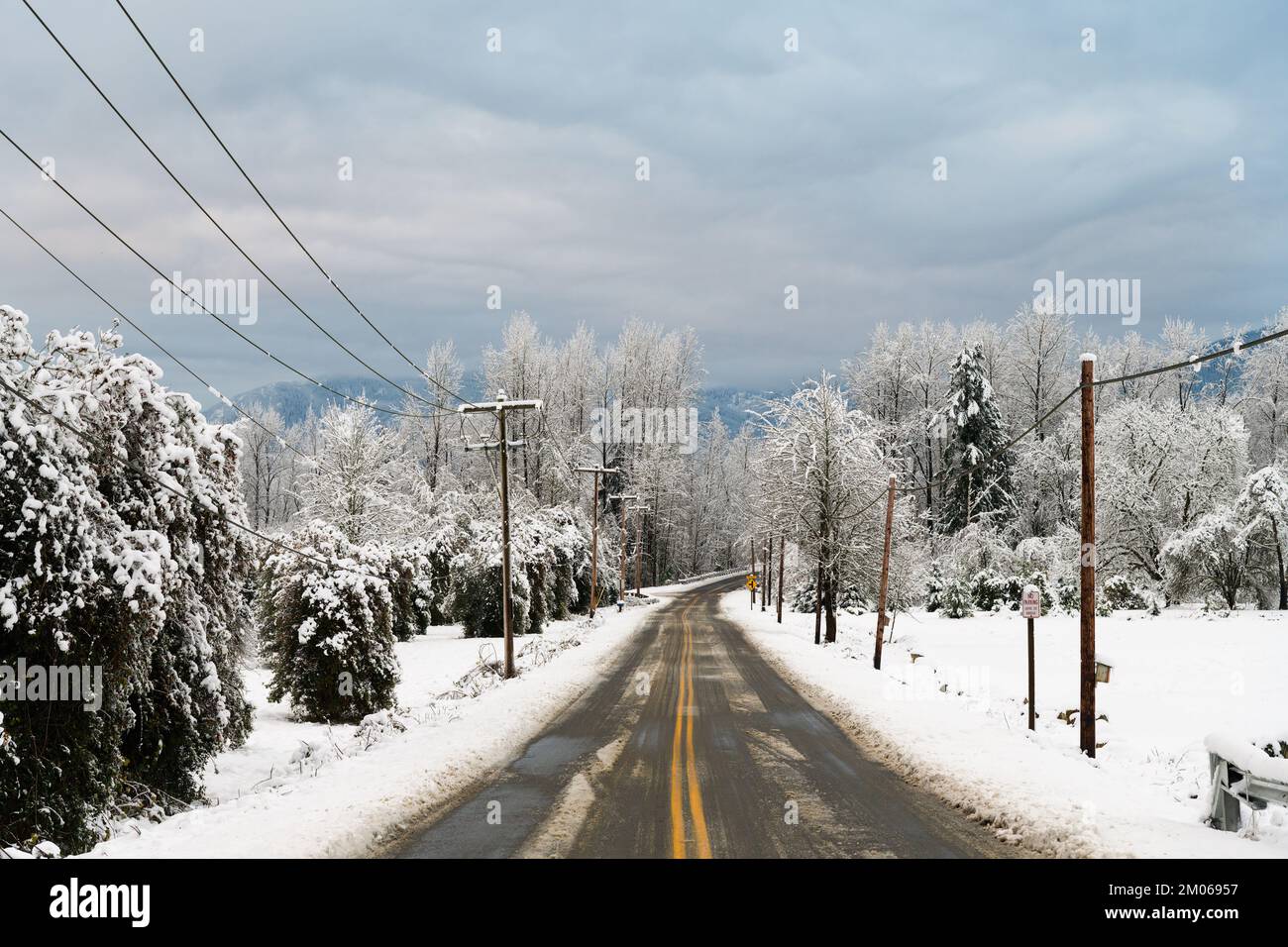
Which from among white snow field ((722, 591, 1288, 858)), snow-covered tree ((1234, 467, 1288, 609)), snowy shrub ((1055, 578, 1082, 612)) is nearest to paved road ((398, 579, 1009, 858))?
white snow field ((722, 591, 1288, 858))

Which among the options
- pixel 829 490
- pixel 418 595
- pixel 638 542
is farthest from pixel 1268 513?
pixel 638 542

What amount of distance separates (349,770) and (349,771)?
8cm

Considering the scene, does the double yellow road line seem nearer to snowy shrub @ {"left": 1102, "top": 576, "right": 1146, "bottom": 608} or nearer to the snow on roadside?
the snow on roadside

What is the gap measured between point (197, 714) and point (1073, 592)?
41812 millimetres

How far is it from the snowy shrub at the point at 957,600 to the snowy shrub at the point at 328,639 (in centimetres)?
3530

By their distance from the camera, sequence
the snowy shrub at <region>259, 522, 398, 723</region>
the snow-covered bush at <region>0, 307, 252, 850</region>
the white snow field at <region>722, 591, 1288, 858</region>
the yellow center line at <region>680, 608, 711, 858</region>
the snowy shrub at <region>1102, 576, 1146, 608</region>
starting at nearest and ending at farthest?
the yellow center line at <region>680, 608, 711, 858</region>
the white snow field at <region>722, 591, 1288, 858</region>
the snow-covered bush at <region>0, 307, 252, 850</region>
the snowy shrub at <region>259, 522, 398, 723</region>
the snowy shrub at <region>1102, 576, 1146, 608</region>

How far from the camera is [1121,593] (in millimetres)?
38938

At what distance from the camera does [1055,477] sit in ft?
176

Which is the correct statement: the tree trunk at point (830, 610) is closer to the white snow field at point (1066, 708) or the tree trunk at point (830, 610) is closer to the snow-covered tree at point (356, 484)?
the white snow field at point (1066, 708)

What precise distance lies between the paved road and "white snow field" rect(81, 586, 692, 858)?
0.58 metres

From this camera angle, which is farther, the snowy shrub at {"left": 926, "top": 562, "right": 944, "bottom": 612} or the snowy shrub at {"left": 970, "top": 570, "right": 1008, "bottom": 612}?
the snowy shrub at {"left": 926, "top": 562, "right": 944, "bottom": 612}

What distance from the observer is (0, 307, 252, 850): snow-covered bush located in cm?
891

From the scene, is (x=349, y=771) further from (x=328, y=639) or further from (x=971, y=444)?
(x=971, y=444)

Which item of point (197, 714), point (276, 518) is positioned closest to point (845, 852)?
point (197, 714)
